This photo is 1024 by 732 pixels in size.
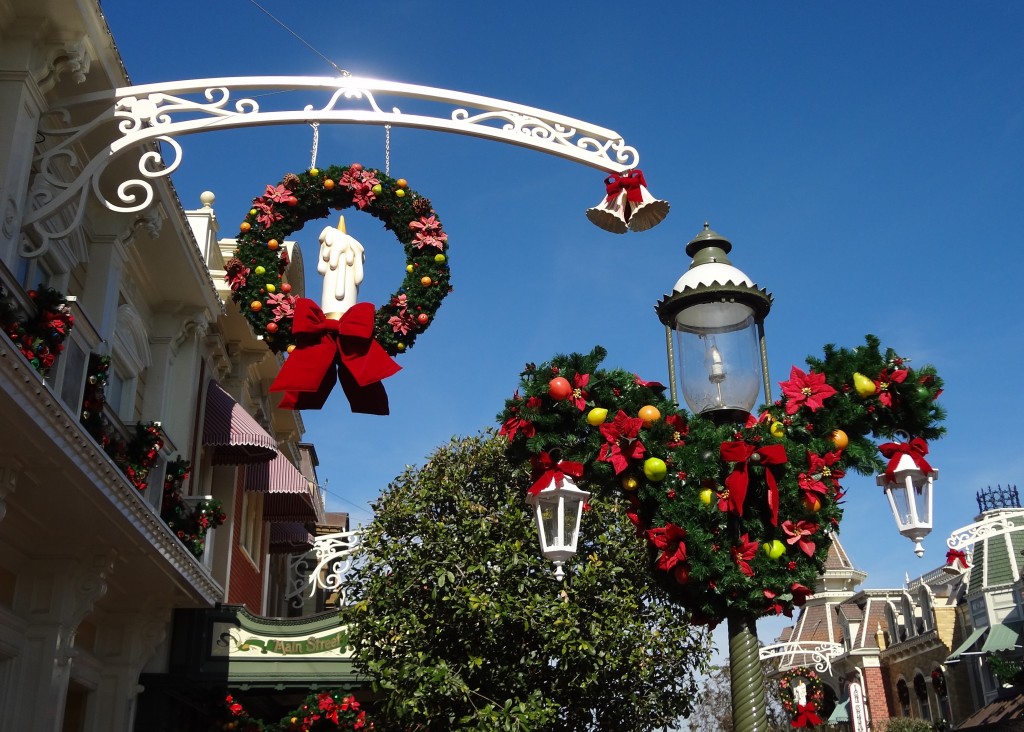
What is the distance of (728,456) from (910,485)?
1424 millimetres

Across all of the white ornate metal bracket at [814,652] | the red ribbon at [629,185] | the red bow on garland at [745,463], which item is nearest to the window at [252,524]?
the red ribbon at [629,185]

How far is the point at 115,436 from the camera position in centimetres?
1033

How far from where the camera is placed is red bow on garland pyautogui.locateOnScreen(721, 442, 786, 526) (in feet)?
18.7

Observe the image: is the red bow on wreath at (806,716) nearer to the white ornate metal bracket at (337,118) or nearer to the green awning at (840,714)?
the white ornate metal bracket at (337,118)

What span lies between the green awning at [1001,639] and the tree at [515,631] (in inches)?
927

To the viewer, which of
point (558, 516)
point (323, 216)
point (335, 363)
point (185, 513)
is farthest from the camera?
point (185, 513)

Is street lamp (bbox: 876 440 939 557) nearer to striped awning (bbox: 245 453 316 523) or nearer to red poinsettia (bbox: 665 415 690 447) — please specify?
red poinsettia (bbox: 665 415 690 447)

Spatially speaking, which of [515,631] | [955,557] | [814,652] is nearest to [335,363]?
[515,631]

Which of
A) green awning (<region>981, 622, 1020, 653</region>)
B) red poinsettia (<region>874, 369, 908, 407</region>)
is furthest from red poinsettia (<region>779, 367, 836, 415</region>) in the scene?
green awning (<region>981, 622, 1020, 653</region>)

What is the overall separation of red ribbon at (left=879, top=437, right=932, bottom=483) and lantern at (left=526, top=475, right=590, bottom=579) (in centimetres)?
197

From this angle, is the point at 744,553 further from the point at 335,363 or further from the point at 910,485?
the point at 335,363

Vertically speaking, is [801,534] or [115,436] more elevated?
[115,436]

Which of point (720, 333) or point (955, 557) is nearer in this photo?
point (720, 333)

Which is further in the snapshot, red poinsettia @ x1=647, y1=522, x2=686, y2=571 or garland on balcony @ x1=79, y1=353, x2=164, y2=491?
garland on balcony @ x1=79, y1=353, x2=164, y2=491
